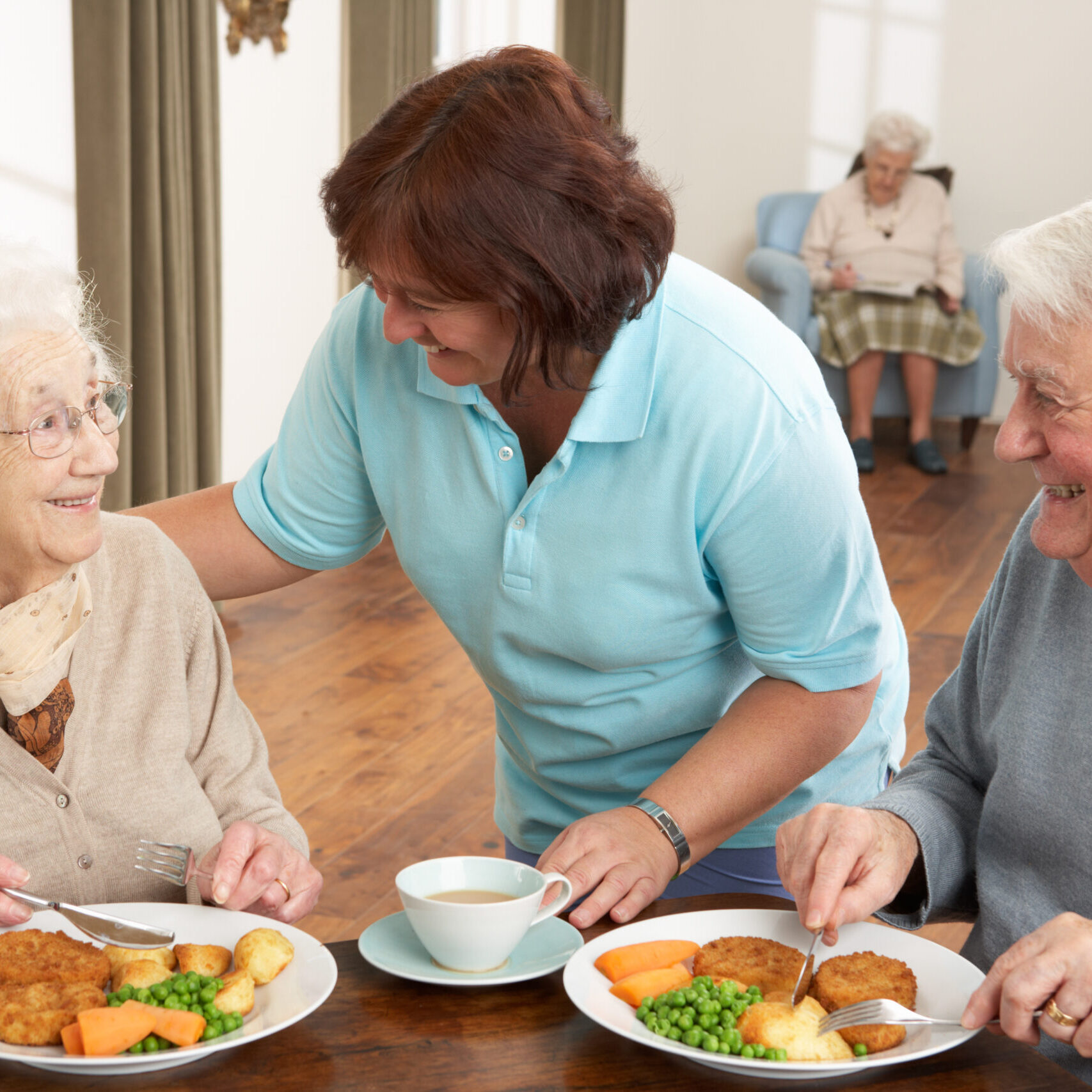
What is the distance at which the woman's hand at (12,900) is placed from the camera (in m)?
1.02

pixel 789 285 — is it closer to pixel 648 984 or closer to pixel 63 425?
pixel 63 425

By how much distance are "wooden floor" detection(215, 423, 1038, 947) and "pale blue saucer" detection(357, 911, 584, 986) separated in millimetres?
1414

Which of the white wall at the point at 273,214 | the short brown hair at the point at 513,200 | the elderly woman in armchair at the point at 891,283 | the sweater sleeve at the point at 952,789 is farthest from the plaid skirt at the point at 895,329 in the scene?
the short brown hair at the point at 513,200

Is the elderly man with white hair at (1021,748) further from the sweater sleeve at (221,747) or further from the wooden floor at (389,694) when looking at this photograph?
the wooden floor at (389,694)

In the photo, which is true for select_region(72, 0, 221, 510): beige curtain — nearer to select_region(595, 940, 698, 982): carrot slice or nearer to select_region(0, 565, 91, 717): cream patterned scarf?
select_region(0, 565, 91, 717): cream patterned scarf

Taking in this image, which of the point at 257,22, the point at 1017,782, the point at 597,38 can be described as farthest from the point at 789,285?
the point at 1017,782

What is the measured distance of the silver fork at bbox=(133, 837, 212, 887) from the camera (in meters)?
1.13

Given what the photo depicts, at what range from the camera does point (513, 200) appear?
1108mm

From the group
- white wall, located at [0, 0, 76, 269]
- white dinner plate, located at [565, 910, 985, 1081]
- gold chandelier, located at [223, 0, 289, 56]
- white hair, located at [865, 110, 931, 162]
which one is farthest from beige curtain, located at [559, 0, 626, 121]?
white dinner plate, located at [565, 910, 985, 1081]

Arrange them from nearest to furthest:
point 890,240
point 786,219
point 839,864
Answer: point 839,864
point 890,240
point 786,219

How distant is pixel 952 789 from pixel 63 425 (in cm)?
89

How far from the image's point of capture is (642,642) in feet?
4.34

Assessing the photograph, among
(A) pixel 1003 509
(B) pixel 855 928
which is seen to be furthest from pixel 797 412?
(A) pixel 1003 509

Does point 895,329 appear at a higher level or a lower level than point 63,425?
lower
